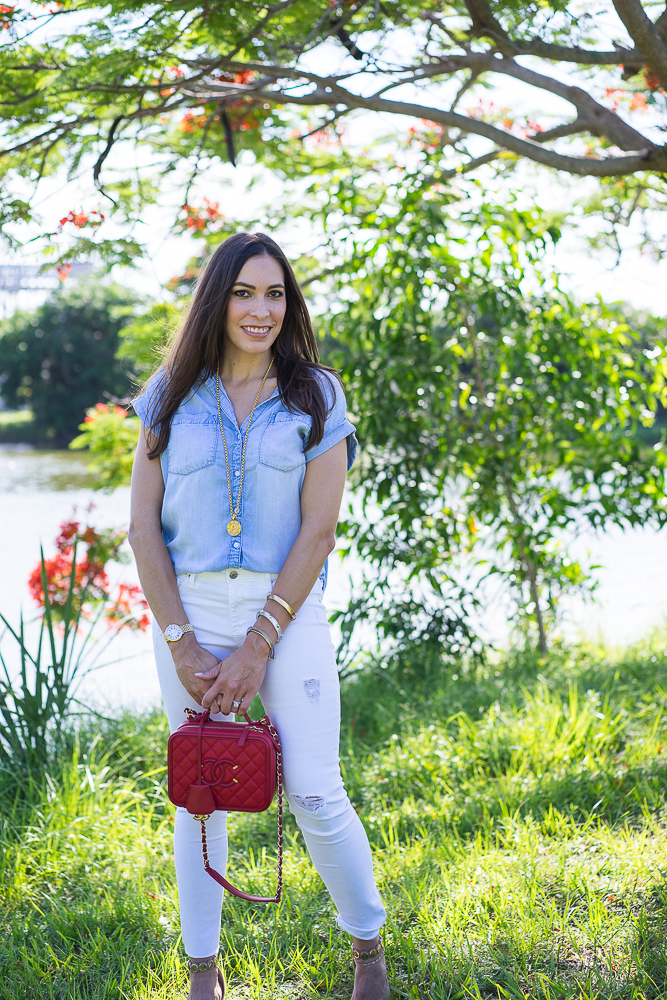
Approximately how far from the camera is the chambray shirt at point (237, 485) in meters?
1.85

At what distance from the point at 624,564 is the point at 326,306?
17.1ft

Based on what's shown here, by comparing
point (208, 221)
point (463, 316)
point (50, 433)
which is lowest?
point (50, 433)

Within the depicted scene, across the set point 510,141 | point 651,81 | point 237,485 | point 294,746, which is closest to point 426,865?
point 294,746

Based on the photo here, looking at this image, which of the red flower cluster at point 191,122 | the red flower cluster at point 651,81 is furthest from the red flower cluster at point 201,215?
the red flower cluster at point 651,81

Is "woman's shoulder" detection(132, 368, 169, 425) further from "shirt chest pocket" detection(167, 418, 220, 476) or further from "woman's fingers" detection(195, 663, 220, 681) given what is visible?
"woman's fingers" detection(195, 663, 220, 681)

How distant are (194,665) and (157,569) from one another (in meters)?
0.23

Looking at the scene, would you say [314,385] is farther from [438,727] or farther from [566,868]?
[438,727]

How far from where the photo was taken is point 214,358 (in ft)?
6.48

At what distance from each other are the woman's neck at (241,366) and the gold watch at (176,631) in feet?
1.88

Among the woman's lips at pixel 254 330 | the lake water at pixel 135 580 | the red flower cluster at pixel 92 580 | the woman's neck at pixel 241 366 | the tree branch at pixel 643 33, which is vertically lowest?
the lake water at pixel 135 580

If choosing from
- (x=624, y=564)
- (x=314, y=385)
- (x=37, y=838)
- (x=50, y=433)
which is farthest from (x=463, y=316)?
(x=50, y=433)

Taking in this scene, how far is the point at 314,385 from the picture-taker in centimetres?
196

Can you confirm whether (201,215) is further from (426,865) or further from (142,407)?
(426,865)

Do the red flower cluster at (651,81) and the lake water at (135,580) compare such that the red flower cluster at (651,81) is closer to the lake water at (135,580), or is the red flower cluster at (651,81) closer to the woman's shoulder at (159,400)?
the lake water at (135,580)
